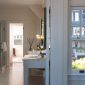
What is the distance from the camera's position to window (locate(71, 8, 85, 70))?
335 centimetres

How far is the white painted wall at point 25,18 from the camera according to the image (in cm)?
1062

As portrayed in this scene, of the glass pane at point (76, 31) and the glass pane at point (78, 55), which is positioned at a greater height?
the glass pane at point (76, 31)

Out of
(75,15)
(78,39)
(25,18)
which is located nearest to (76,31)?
(78,39)

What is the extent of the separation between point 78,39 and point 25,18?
7.45 m

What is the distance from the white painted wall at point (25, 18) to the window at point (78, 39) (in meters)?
7.26

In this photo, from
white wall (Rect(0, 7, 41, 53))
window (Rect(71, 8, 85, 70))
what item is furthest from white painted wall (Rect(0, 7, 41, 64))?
window (Rect(71, 8, 85, 70))

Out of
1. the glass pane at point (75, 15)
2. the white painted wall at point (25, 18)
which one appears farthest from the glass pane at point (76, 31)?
the white painted wall at point (25, 18)

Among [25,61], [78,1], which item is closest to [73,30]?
[78,1]

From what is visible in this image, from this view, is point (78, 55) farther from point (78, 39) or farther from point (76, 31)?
point (76, 31)

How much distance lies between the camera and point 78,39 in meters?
3.38

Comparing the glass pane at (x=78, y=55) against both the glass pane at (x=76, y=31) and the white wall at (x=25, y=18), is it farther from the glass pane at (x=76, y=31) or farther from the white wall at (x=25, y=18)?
the white wall at (x=25, y=18)

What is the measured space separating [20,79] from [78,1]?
4.47 metres

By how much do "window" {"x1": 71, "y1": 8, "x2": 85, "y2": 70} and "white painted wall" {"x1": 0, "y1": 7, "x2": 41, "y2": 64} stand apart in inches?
286

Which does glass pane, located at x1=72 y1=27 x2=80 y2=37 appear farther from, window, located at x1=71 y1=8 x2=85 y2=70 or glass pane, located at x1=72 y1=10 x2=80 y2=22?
glass pane, located at x1=72 y1=10 x2=80 y2=22
